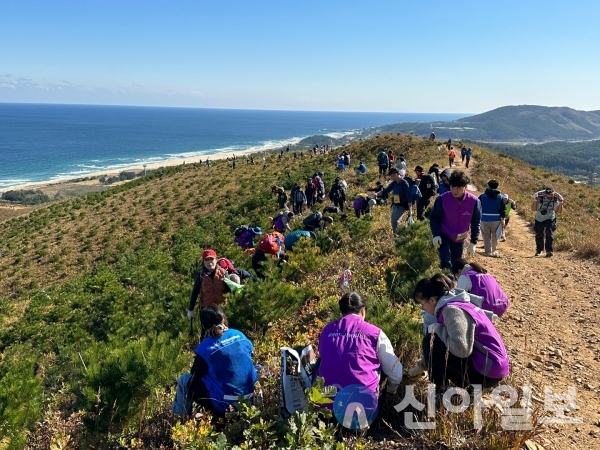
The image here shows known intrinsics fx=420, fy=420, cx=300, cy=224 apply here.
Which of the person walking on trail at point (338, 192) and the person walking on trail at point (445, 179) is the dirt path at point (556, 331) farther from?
the person walking on trail at point (338, 192)

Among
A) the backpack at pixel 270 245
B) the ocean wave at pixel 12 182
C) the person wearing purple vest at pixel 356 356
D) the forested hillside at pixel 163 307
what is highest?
the person wearing purple vest at pixel 356 356

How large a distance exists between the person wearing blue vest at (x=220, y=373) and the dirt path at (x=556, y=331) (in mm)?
2281

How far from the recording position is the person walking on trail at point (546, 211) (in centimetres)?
870

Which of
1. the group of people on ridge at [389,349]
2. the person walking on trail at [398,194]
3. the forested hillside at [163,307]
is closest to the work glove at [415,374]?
the group of people on ridge at [389,349]

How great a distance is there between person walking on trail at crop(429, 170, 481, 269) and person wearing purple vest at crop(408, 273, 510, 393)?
2468 millimetres

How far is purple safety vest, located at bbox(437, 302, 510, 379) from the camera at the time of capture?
120 inches

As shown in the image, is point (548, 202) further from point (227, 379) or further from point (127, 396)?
A: point (127, 396)

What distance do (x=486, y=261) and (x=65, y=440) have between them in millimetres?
7124

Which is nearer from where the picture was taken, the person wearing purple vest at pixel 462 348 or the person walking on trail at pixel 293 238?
the person wearing purple vest at pixel 462 348

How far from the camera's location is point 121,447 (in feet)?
11.1

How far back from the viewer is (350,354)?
3.08 metres

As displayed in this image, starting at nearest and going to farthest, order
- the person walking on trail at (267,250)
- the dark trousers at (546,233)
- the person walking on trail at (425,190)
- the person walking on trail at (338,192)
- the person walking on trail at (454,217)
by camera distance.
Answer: the person walking on trail at (454,217), the person walking on trail at (267,250), the dark trousers at (546,233), the person walking on trail at (425,190), the person walking on trail at (338,192)

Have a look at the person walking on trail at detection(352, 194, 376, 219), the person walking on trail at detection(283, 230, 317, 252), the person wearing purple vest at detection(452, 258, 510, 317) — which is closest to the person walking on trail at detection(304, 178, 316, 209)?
the person walking on trail at detection(352, 194, 376, 219)

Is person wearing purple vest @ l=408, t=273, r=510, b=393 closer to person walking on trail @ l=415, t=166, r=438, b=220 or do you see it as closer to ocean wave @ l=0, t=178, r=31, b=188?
person walking on trail @ l=415, t=166, r=438, b=220
